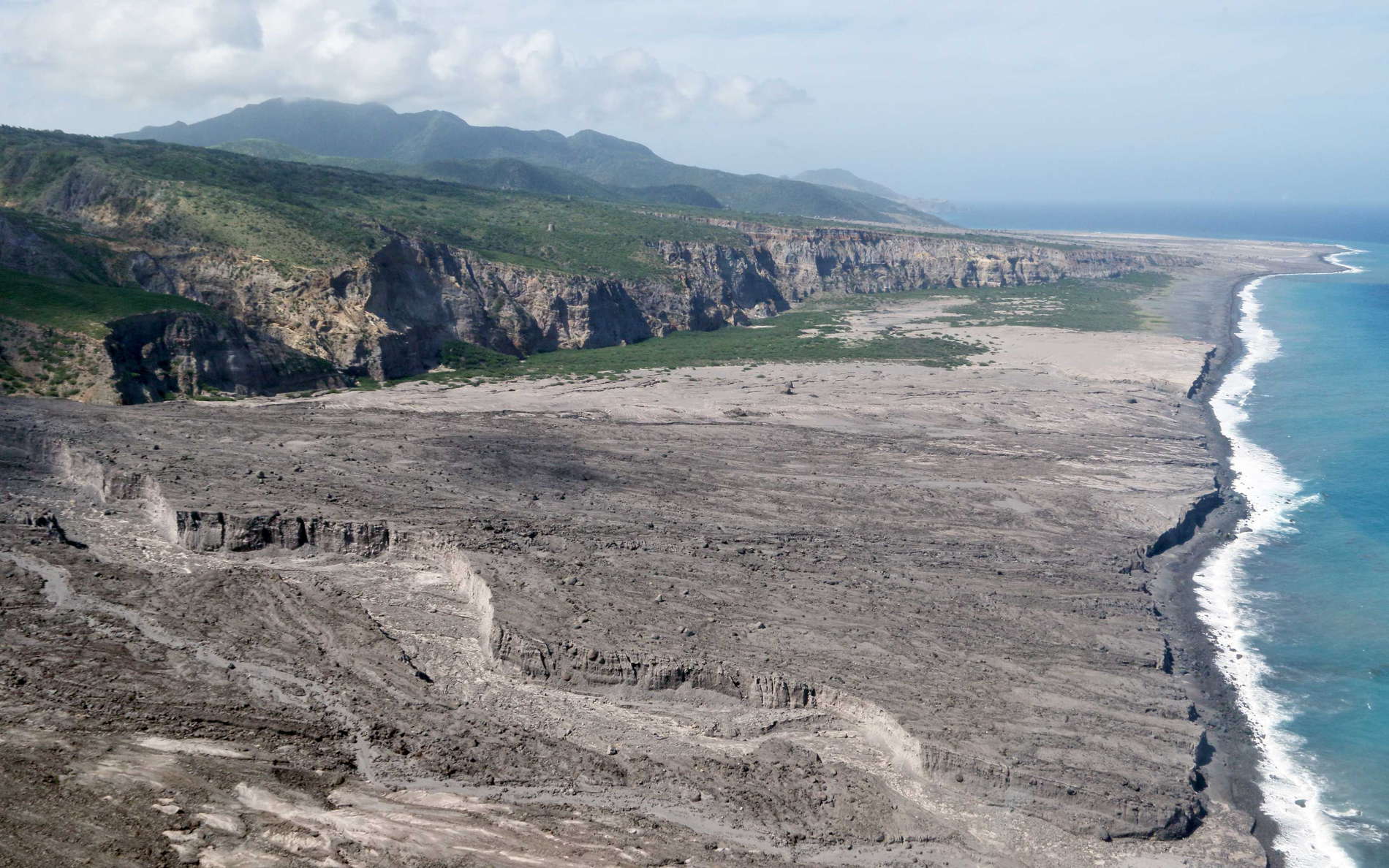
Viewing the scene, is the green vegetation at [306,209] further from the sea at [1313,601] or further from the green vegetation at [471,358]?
the sea at [1313,601]

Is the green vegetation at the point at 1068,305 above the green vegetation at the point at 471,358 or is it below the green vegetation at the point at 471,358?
above

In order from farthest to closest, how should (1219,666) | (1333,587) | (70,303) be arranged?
(70,303) < (1333,587) < (1219,666)

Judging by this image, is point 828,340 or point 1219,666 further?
point 828,340

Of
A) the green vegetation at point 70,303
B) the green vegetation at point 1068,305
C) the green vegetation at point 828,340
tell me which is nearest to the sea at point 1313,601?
the green vegetation at point 828,340

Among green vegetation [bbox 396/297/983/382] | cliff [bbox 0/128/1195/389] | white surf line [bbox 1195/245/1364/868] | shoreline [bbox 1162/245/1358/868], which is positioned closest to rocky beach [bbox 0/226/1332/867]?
shoreline [bbox 1162/245/1358/868]

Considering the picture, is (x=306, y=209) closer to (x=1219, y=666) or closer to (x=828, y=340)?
(x=828, y=340)

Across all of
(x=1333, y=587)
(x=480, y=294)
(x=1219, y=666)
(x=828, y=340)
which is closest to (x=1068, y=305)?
(x=828, y=340)
